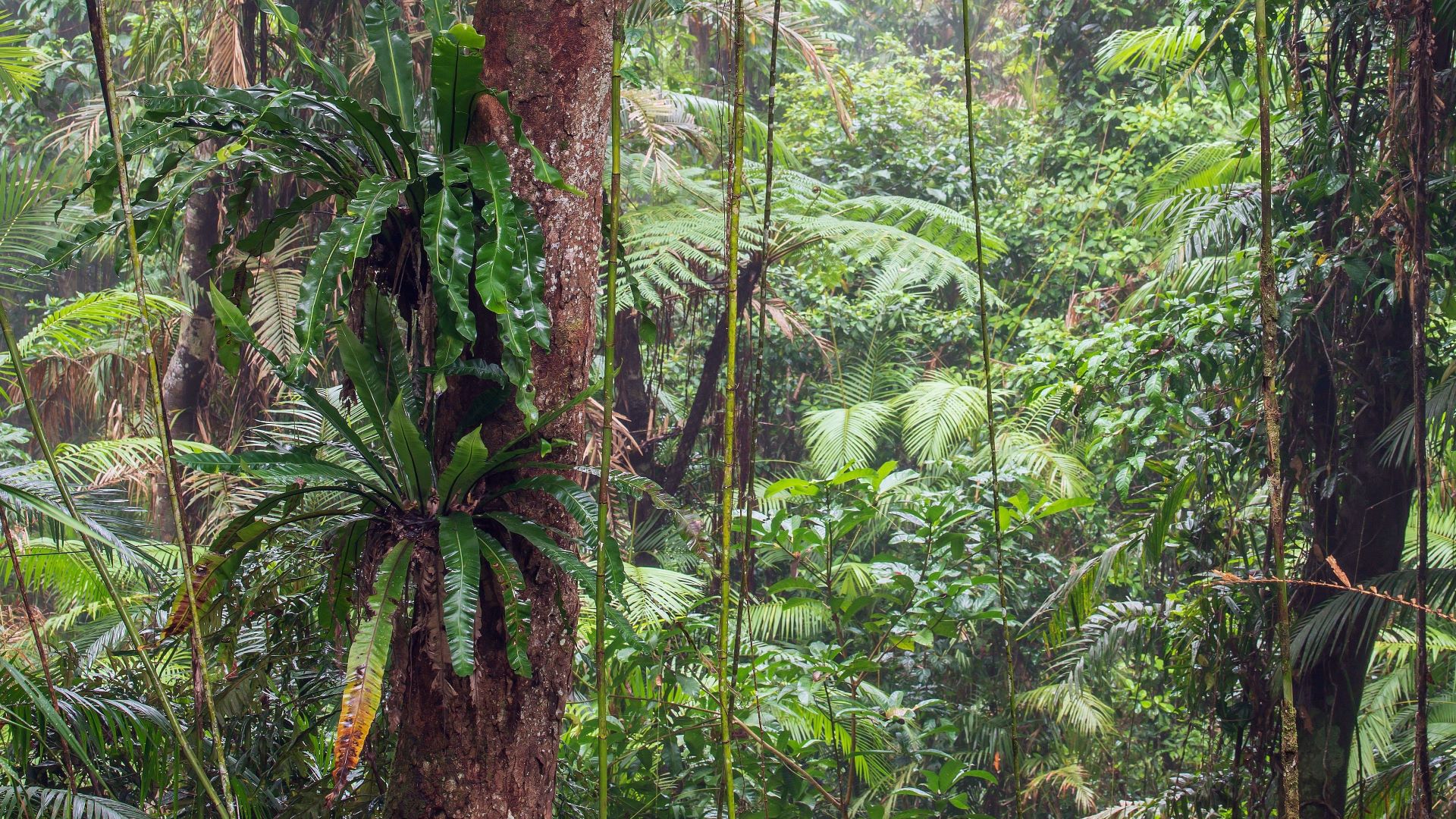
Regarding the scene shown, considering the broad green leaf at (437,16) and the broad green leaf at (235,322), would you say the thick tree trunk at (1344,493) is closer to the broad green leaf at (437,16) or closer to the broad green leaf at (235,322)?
the broad green leaf at (437,16)

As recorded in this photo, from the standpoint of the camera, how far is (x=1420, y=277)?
6.68ft

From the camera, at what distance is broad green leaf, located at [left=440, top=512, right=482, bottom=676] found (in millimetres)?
1516

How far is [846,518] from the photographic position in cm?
245

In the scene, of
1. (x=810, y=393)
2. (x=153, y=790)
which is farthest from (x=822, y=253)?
(x=153, y=790)

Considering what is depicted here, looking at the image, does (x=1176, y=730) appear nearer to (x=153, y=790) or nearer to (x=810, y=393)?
(x=810, y=393)

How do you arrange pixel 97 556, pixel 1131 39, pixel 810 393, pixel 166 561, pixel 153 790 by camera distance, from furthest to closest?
1. pixel 810 393
2. pixel 1131 39
3. pixel 166 561
4. pixel 153 790
5. pixel 97 556

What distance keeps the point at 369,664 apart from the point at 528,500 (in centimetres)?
41

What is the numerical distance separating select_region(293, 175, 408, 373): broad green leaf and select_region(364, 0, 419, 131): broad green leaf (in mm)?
353

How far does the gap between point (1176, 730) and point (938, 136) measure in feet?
14.4

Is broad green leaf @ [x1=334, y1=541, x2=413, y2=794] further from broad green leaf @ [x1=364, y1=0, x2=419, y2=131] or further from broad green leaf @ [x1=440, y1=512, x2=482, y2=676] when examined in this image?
broad green leaf @ [x1=364, y1=0, x2=419, y2=131]

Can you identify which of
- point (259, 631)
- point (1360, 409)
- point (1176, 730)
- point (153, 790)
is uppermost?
point (1360, 409)

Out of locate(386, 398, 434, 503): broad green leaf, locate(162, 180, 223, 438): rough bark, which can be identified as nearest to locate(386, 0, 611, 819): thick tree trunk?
locate(386, 398, 434, 503): broad green leaf

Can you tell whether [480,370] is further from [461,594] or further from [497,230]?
[461,594]

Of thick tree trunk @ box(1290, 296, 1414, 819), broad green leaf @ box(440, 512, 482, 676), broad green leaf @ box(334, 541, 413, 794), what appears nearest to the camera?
broad green leaf @ box(334, 541, 413, 794)
